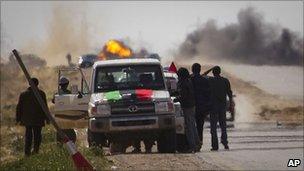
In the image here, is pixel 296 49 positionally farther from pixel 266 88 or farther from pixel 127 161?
pixel 127 161

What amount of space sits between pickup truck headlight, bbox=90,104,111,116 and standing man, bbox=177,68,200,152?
1.69 meters

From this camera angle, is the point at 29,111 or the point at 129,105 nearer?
the point at 129,105

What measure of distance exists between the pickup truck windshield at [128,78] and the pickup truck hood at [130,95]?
0.30m

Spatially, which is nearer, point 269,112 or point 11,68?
point 269,112

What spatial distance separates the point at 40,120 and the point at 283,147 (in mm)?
5889

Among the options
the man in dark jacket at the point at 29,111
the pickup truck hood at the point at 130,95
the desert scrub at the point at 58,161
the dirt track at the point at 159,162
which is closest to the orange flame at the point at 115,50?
the desert scrub at the point at 58,161

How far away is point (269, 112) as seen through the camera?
39156 millimetres

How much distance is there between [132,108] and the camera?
53.9 ft

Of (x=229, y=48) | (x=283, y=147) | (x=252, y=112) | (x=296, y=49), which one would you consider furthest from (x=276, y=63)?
(x=283, y=147)

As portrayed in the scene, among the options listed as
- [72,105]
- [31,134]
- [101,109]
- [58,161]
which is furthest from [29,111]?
[58,161]

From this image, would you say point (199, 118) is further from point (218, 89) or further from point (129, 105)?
point (129, 105)

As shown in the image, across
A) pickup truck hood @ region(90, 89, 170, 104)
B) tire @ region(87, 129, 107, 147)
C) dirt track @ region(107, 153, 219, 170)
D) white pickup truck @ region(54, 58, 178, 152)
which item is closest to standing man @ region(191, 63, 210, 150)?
white pickup truck @ region(54, 58, 178, 152)

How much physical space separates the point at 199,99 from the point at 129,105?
1.90 metres

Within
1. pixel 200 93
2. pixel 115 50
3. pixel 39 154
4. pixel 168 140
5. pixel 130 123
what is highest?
pixel 115 50
